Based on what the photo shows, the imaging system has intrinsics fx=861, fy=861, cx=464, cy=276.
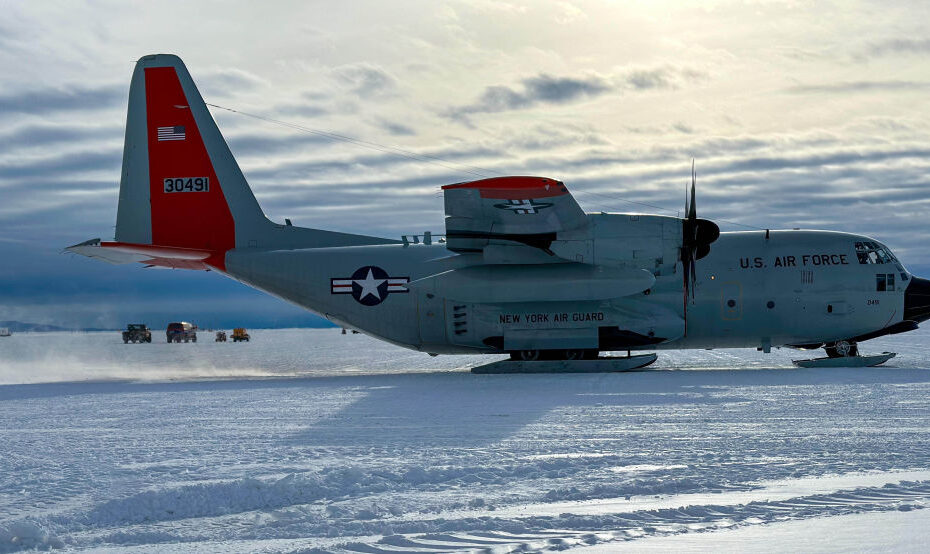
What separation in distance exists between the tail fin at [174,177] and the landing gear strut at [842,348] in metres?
14.4

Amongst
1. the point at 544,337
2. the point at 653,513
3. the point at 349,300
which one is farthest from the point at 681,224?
the point at 653,513

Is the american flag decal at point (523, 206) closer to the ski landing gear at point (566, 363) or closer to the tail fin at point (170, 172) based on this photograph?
the ski landing gear at point (566, 363)

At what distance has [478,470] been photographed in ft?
27.0

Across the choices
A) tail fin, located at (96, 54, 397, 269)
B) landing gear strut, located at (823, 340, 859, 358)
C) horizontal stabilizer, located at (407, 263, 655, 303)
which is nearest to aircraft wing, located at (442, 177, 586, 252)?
horizontal stabilizer, located at (407, 263, 655, 303)

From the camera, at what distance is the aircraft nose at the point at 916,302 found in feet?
68.3

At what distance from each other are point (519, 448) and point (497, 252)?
10.6 meters

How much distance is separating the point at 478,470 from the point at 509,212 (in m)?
10.8

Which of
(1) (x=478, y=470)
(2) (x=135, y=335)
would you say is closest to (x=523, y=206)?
Answer: (1) (x=478, y=470)

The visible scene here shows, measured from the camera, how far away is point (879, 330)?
68.6 ft

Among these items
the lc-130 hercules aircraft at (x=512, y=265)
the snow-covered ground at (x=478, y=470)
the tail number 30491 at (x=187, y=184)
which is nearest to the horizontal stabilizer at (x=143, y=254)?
the lc-130 hercules aircraft at (x=512, y=265)

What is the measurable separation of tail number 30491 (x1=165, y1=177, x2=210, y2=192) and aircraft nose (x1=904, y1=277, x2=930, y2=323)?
1773cm

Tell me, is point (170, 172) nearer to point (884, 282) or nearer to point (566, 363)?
point (566, 363)

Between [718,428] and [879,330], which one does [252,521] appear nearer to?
[718,428]

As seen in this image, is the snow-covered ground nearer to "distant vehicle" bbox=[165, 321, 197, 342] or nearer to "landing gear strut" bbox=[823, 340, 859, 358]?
"landing gear strut" bbox=[823, 340, 859, 358]
